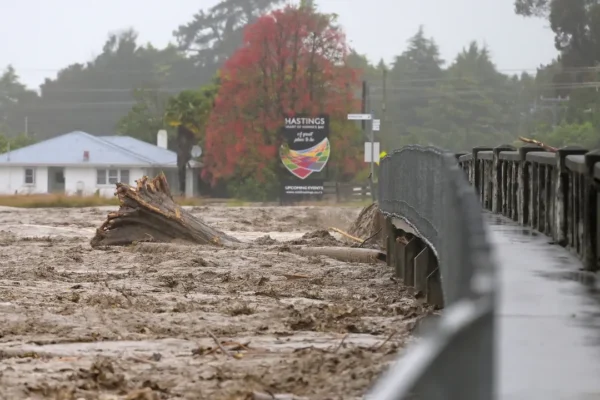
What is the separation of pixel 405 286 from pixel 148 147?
67642 mm

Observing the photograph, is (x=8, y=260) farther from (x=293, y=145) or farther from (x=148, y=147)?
(x=148, y=147)

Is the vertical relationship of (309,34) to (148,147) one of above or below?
above

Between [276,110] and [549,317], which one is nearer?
[549,317]

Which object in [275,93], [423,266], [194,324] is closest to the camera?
[194,324]

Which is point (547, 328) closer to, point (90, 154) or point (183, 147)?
point (183, 147)

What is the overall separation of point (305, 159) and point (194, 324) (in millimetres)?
47617

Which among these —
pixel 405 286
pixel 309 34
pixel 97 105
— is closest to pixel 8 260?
pixel 405 286

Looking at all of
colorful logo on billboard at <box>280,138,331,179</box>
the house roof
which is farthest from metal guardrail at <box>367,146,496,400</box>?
the house roof

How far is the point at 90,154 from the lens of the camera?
7669 centimetres

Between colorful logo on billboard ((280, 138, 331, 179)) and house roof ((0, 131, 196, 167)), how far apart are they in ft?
59.0

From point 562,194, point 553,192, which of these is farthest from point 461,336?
point 553,192

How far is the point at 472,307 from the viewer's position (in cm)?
352

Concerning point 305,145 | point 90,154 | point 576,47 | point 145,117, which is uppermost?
point 576,47

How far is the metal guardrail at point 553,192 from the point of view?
891 centimetres
